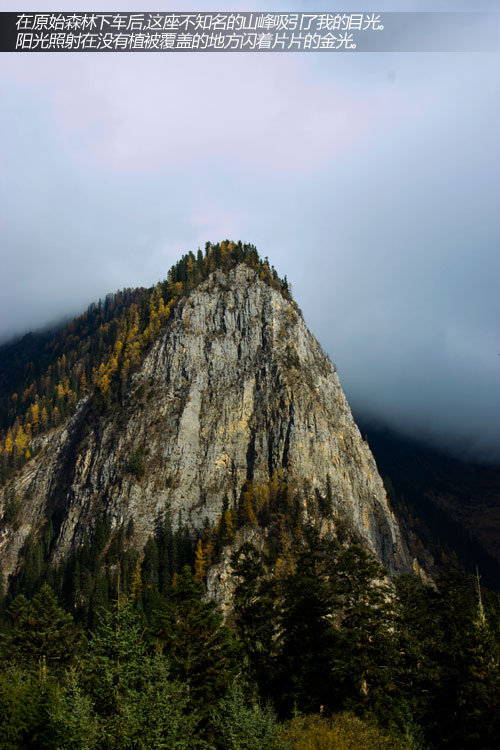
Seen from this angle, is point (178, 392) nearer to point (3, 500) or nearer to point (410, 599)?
point (3, 500)

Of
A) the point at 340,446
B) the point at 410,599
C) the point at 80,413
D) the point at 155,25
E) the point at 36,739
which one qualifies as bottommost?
the point at 36,739

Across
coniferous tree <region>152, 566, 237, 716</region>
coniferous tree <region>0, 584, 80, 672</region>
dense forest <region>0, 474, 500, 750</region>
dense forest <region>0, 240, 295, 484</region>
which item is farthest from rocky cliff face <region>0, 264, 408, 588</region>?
coniferous tree <region>152, 566, 237, 716</region>

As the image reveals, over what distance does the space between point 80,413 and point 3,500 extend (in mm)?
34807

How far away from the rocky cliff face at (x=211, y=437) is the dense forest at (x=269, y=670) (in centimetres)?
6778

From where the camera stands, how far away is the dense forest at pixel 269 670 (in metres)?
25.0

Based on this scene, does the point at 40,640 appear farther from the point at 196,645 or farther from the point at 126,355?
the point at 126,355

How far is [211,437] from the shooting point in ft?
438

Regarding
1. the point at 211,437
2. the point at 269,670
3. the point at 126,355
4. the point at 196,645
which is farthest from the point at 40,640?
the point at 126,355

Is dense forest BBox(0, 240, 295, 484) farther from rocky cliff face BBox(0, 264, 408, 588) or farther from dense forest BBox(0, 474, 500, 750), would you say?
dense forest BBox(0, 474, 500, 750)

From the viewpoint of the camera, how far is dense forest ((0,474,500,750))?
24969 millimetres

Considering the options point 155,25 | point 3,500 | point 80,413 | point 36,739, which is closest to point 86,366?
point 80,413

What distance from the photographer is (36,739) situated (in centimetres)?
2791

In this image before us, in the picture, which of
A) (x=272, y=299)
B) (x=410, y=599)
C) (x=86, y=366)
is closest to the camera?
(x=410, y=599)

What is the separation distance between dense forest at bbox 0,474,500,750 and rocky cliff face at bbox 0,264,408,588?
67778mm
